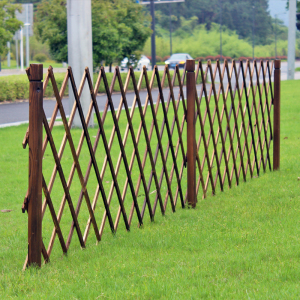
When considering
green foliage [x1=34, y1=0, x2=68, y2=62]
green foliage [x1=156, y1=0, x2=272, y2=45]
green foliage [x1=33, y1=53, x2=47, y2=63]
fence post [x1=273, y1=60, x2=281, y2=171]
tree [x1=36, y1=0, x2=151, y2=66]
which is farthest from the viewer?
green foliage [x1=156, y1=0, x2=272, y2=45]

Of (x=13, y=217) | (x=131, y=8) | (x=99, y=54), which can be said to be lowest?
(x=13, y=217)

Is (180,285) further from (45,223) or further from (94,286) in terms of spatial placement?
(45,223)

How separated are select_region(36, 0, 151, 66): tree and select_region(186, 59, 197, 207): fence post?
16130 millimetres

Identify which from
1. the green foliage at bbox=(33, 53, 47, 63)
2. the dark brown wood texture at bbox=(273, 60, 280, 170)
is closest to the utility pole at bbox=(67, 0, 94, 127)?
the dark brown wood texture at bbox=(273, 60, 280, 170)

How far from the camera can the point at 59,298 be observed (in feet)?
9.47

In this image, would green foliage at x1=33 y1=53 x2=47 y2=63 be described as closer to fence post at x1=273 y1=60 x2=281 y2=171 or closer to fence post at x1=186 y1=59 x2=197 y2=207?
fence post at x1=273 y1=60 x2=281 y2=171

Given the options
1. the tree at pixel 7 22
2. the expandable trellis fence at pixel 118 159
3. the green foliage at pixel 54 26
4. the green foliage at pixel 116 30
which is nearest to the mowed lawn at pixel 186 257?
the expandable trellis fence at pixel 118 159

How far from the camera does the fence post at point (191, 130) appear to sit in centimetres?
473

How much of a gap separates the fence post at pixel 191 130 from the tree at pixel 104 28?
16130mm

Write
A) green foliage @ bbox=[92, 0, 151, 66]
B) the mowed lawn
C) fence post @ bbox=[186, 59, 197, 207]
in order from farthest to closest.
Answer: green foliage @ bbox=[92, 0, 151, 66] < fence post @ bbox=[186, 59, 197, 207] < the mowed lawn

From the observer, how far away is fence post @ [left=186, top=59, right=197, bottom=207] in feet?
15.5

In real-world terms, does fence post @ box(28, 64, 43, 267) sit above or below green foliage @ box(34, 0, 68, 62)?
below

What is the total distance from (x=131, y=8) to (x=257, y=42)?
239ft

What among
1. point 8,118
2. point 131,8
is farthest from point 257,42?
point 8,118
